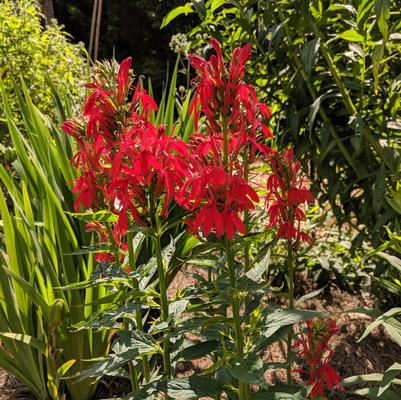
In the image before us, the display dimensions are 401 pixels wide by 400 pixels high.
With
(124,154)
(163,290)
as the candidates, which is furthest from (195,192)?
(163,290)

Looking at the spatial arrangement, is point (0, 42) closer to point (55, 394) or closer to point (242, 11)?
point (242, 11)

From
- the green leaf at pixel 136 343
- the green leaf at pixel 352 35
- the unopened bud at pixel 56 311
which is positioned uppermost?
the green leaf at pixel 352 35

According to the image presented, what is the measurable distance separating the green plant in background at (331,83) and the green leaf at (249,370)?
0.87 m

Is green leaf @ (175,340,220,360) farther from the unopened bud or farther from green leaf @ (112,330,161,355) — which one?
the unopened bud

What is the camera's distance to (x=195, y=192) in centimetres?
74

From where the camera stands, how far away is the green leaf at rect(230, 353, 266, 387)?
765mm

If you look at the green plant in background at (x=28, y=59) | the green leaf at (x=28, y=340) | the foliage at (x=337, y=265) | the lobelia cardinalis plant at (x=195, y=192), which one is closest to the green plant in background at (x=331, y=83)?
the foliage at (x=337, y=265)

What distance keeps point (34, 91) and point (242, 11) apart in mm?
1839

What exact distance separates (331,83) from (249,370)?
4.42 feet

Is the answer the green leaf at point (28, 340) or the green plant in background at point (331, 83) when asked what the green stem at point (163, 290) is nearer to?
the green leaf at point (28, 340)

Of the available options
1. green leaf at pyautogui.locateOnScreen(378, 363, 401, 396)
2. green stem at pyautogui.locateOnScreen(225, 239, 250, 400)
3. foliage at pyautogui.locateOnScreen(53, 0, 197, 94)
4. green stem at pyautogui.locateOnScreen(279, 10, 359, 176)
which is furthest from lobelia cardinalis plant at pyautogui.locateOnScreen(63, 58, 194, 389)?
foliage at pyautogui.locateOnScreen(53, 0, 197, 94)

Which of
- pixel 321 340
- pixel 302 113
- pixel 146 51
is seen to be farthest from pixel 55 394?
pixel 146 51

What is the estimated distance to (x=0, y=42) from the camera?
2.94 meters

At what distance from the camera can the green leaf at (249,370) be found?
30.1 inches
